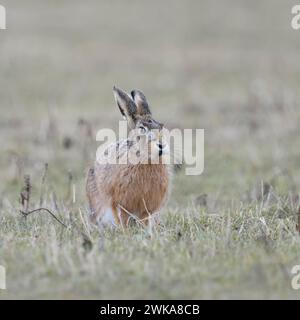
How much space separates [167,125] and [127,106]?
270 inches

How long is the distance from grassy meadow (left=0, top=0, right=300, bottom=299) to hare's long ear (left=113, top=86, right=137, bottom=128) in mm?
953

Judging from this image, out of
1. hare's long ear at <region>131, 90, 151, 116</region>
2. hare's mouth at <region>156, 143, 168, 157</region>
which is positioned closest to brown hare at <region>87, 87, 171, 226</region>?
hare's long ear at <region>131, 90, 151, 116</region>

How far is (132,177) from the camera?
720cm

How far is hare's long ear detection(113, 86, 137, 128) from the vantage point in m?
7.19

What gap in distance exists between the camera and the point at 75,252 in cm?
589

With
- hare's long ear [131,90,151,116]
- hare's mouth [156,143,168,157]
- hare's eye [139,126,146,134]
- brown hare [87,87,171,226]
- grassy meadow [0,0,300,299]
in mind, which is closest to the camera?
grassy meadow [0,0,300,299]

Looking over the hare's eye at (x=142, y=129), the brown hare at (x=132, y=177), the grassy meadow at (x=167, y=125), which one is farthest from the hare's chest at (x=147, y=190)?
the hare's eye at (x=142, y=129)

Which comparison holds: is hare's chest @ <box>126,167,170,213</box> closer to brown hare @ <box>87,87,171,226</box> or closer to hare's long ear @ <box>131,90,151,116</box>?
brown hare @ <box>87,87,171,226</box>

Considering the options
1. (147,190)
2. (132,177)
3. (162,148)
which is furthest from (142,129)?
(147,190)

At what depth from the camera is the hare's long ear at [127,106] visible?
23.6ft

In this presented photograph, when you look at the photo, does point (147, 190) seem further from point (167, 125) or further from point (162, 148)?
point (167, 125)

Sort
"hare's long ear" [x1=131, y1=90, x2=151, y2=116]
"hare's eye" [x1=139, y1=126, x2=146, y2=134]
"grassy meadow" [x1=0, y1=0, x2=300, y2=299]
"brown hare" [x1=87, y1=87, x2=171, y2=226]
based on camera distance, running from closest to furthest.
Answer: "grassy meadow" [x1=0, y1=0, x2=300, y2=299]
"hare's eye" [x1=139, y1=126, x2=146, y2=134]
"brown hare" [x1=87, y1=87, x2=171, y2=226]
"hare's long ear" [x1=131, y1=90, x2=151, y2=116]

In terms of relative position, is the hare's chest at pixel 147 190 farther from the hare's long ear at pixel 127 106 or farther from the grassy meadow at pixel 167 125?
the hare's long ear at pixel 127 106
